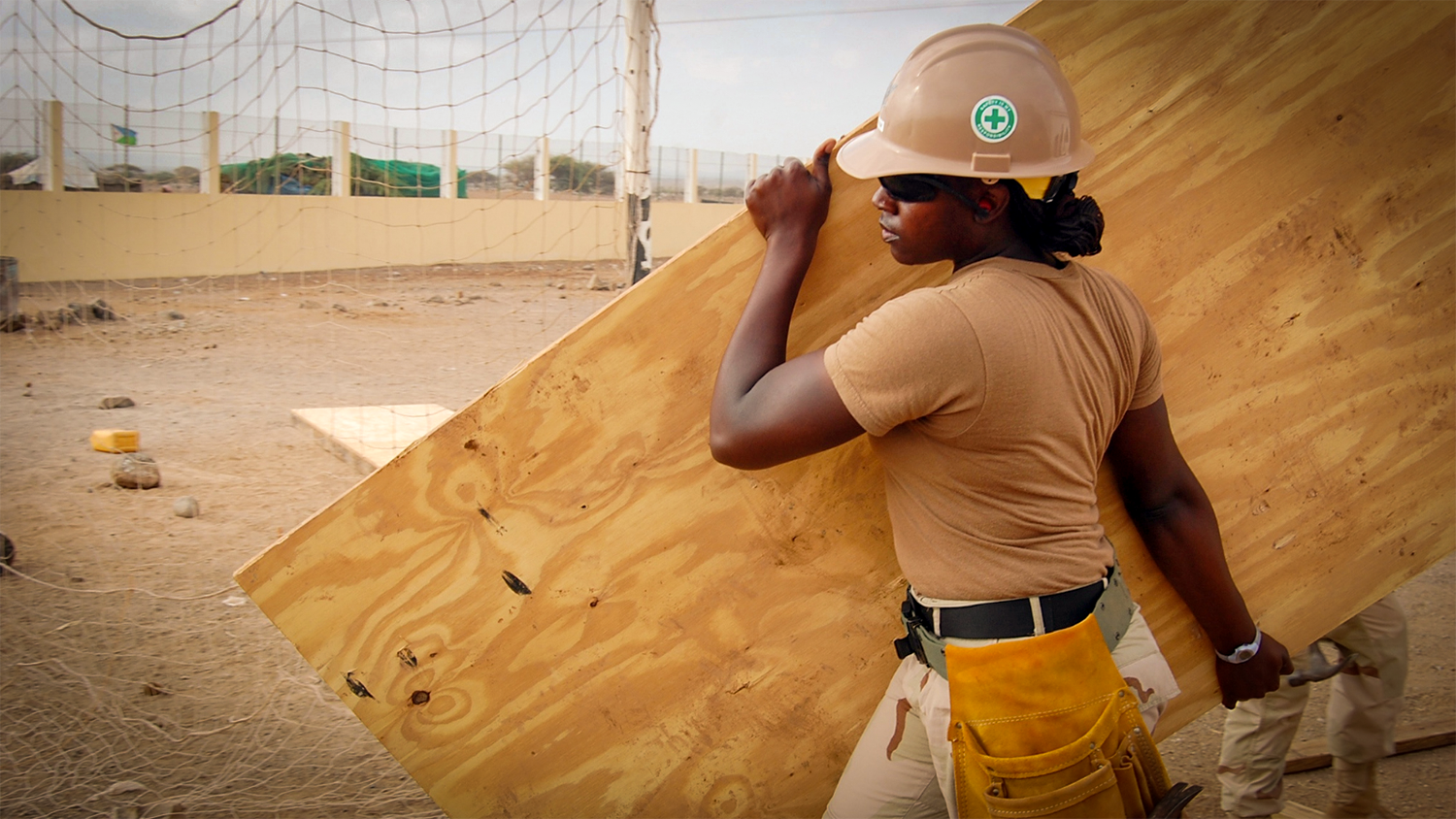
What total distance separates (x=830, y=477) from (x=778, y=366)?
598 millimetres

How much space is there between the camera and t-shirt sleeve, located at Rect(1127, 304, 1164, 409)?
5.70 feet

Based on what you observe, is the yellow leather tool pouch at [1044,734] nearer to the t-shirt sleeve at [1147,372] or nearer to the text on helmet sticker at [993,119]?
the t-shirt sleeve at [1147,372]

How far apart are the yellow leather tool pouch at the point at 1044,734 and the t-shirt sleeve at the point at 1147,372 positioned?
44 cm

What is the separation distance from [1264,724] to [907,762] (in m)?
2.07

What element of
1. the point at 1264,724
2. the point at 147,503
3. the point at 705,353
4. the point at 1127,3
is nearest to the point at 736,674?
the point at 705,353

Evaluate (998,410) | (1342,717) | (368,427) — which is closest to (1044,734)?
(998,410)

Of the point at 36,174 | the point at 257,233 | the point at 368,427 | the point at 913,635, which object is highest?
the point at 36,174

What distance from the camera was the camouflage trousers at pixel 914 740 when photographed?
5.83 feet

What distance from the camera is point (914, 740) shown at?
1.81 m

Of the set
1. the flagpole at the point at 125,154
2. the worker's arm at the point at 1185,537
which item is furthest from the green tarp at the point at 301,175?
the worker's arm at the point at 1185,537

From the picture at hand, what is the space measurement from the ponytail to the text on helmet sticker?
95mm

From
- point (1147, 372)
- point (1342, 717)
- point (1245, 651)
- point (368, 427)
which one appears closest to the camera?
point (1147, 372)

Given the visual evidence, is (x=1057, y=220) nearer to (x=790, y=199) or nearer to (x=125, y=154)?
(x=790, y=199)

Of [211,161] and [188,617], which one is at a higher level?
[211,161]
